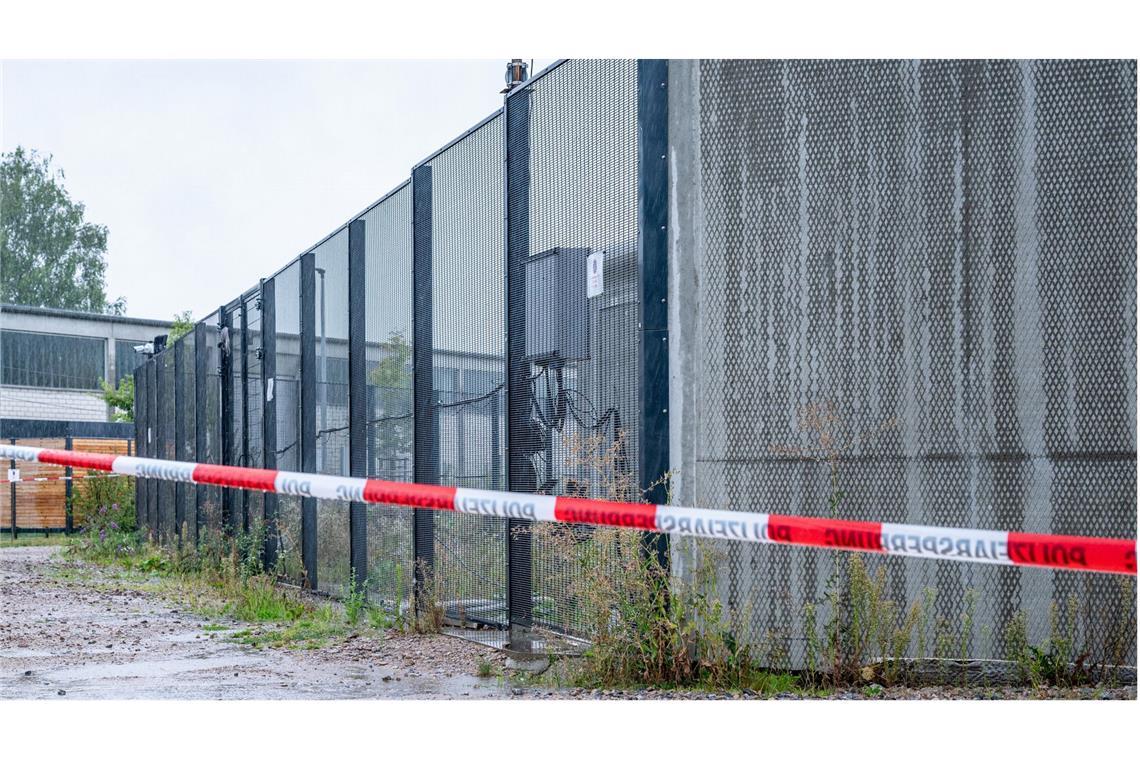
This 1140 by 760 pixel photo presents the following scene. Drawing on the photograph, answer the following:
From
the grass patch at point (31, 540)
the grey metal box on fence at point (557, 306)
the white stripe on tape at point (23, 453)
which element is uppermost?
the grey metal box on fence at point (557, 306)

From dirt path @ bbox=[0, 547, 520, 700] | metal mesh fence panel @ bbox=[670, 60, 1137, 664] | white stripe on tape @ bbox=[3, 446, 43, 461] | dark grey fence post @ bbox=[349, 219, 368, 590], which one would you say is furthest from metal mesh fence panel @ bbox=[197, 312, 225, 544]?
metal mesh fence panel @ bbox=[670, 60, 1137, 664]

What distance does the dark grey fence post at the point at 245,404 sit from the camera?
1370 centimetres

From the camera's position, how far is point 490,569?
25.7 ft

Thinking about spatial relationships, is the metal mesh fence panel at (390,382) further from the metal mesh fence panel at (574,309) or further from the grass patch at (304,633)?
the metal mesh fence panel at (574,309)

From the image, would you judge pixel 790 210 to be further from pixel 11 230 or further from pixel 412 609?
pixel 11 230

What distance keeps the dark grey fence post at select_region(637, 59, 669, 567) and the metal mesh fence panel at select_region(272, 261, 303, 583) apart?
634 centimetres

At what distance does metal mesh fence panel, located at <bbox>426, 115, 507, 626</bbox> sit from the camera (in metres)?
7.73

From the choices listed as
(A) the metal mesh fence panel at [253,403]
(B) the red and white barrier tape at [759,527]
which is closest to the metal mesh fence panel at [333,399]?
(A) the metal mesh fence panel at [253,403]

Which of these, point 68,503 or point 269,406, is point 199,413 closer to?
point 269,406

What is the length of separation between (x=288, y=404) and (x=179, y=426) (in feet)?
22.2

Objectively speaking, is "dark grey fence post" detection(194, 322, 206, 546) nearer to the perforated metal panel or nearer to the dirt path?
the dirt path

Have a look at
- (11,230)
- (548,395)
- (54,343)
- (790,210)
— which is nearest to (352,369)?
(548,395)

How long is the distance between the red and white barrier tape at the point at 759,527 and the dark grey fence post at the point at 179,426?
12232 mm

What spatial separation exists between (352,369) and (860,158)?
218 inches
